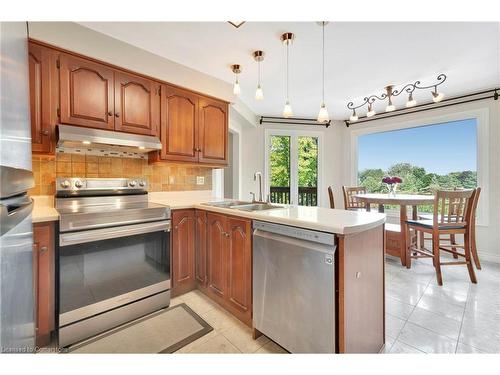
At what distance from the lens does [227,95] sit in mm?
2775

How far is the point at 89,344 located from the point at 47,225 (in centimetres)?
86

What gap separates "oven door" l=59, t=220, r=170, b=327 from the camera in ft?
4.77

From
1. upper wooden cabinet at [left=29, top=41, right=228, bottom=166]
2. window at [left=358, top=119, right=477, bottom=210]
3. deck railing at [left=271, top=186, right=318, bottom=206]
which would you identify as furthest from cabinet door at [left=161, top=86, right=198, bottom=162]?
window at [left=358, top=119, right=477, bottom=210]

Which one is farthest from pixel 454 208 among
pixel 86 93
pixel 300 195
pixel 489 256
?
pixel 86 93

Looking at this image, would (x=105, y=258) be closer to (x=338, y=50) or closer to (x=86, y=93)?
(x=86, y=93)

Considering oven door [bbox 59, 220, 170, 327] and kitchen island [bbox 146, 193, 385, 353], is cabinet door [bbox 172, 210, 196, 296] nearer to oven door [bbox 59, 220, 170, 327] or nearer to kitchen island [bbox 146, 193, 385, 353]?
kitchen island [bbox 146, 193, 385, 353]

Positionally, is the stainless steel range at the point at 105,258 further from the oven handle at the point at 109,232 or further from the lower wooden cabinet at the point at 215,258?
the lower wooden cabinet at the point at 215,258

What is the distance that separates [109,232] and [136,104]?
4.09 feet

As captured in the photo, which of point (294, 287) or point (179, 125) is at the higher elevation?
point (179, 125)

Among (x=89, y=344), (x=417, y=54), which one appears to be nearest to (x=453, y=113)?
(x=417, y=54)

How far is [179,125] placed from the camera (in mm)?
2385

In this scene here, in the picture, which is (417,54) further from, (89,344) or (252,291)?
(89,344)

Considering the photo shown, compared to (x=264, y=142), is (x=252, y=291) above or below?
below

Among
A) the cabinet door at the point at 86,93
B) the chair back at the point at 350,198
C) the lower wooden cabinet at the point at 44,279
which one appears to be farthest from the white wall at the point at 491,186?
the lower wooden cabinet at the point at 44,279
